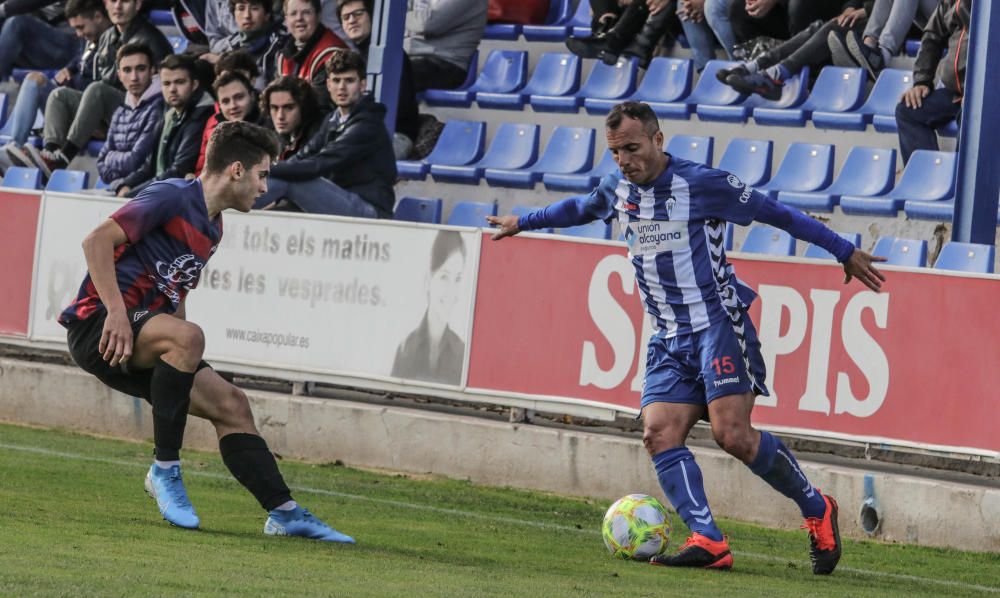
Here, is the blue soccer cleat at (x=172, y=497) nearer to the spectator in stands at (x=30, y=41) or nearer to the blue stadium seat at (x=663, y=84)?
the blue stadium seat at (x=663, y=84)

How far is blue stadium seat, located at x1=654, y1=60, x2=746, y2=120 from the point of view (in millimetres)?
13523

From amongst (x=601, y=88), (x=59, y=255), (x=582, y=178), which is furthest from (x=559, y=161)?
(x=59, y=255)

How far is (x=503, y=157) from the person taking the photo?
1414 cm

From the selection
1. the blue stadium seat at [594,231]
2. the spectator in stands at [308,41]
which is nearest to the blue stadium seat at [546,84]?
the spectator in stands at [308,41]

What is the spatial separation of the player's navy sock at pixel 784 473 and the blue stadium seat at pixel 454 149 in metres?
7.21

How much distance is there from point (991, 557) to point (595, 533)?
1.93 meters

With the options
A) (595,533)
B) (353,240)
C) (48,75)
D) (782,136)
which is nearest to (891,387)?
(595,533)

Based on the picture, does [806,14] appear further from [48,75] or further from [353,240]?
[48,75]

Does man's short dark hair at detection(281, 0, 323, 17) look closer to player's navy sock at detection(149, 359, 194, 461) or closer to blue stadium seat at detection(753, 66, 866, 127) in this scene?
blue stadium seat at detection(753, 66, 866, 127)

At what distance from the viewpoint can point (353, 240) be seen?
424 inches

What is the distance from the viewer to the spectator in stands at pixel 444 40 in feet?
48.8

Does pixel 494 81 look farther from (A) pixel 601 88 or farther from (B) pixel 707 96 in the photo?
(B) pixel 707 96

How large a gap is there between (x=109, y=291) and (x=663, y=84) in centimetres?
797

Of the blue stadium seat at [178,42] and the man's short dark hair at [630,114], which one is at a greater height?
the blue stadium seat at [178,42]
